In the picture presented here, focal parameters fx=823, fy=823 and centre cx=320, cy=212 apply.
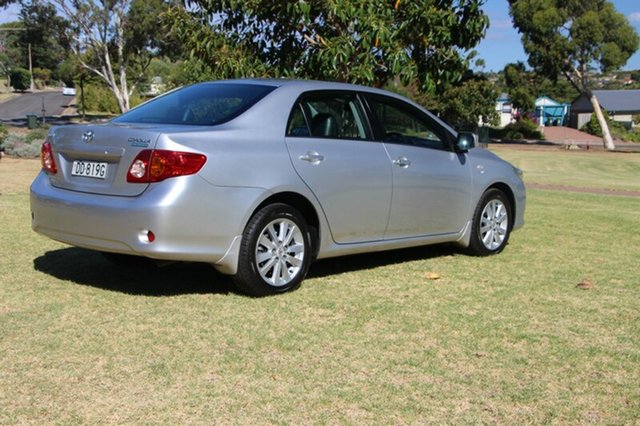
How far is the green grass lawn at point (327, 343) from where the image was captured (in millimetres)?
4000

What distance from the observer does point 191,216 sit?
565 cm

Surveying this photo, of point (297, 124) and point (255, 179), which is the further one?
point (297, 124)

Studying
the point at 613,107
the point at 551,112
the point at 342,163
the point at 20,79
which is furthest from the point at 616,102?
the point at 342,163

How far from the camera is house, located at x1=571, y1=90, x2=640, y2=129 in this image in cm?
9567

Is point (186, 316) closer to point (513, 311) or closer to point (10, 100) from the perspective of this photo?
point (513, 311)

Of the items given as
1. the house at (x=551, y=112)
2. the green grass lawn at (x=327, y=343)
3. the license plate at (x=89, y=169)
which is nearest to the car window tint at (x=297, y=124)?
the green grass lawn at (x=327, y=343)

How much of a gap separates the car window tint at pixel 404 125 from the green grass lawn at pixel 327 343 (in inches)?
45.5

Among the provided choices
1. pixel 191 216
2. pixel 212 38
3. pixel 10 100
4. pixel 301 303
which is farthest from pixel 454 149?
pixel 10 100

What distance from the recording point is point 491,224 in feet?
27.0

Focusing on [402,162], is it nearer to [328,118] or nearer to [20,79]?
[328,118]

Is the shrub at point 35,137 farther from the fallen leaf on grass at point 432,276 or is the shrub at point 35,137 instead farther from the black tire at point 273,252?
the black tire at point 273,252

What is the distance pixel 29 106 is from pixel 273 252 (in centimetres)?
7372

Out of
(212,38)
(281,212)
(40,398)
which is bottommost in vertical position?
(40,398)

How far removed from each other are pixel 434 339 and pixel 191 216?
6.04ft
